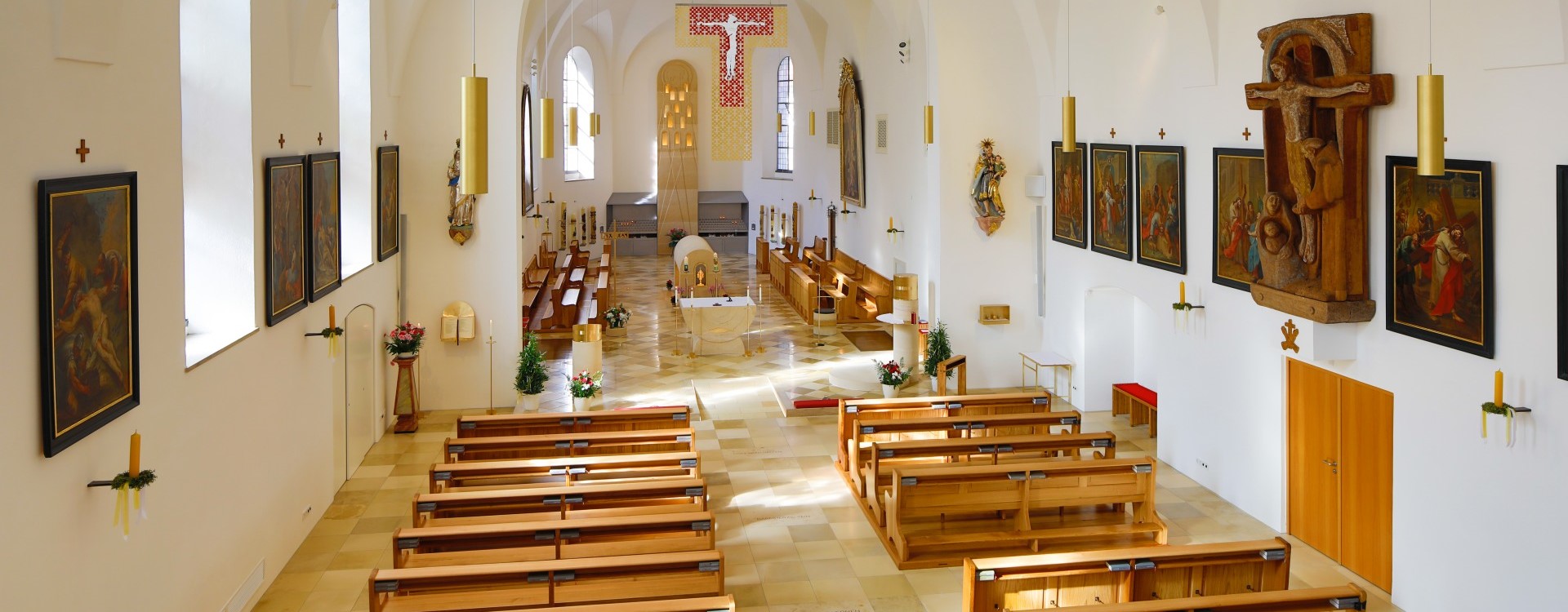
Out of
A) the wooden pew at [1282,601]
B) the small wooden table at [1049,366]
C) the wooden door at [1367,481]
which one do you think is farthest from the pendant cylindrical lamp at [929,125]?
the wooden pew at [1282,601]

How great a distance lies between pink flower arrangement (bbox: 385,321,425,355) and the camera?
569 inches

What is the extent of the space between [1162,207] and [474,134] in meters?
7.64

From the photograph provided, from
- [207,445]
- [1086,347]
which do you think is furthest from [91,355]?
[1086,347]

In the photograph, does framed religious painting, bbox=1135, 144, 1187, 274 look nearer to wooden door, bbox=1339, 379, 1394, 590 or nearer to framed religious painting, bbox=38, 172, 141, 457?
wooden door, bbox=1339, 379, 1394, 590

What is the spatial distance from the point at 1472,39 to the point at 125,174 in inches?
337

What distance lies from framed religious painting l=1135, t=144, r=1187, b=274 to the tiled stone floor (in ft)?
7.52

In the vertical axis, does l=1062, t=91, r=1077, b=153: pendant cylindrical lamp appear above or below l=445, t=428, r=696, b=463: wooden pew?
above

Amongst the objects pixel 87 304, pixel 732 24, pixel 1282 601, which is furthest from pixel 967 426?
pixel 732 24

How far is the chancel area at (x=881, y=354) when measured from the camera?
6.92m

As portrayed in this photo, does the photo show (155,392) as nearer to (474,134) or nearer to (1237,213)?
(474,134)

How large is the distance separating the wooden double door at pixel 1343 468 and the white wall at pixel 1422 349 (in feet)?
0.61

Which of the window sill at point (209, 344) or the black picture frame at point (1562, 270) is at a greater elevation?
the black picture frame at point (1562, 270)

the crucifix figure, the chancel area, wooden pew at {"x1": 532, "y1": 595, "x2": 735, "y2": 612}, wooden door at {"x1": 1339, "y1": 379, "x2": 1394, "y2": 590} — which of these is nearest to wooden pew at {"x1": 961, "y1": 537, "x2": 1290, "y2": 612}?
the chancel area

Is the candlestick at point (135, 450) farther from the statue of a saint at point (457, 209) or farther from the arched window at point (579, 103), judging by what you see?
the arched window at point (579, 103)
